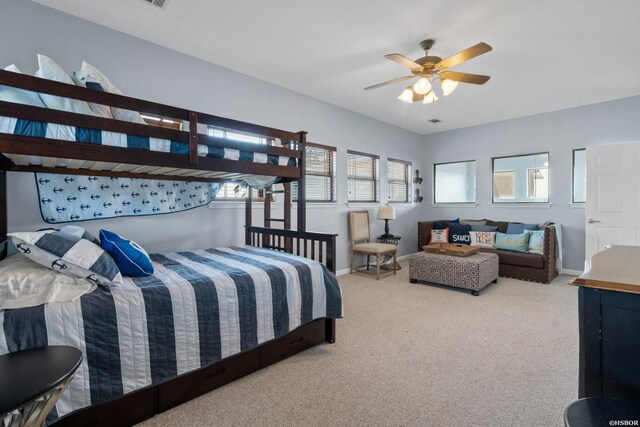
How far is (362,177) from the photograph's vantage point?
526 cm

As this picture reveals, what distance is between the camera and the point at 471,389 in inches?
72.2

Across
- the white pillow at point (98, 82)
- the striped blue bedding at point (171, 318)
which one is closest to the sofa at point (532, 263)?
the striped blue bedding at point (171, 318)

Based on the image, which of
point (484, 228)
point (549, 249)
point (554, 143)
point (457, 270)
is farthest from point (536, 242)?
point (554, 143)

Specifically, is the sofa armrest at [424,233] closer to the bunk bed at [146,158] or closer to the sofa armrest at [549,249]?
the sofa armrest at [549,249]

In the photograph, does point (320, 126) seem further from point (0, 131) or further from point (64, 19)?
point (0, 131)

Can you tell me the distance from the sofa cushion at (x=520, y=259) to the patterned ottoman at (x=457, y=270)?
389 mm

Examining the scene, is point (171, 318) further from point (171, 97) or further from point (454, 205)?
point (454, 205)

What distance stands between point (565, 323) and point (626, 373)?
2.32 metres

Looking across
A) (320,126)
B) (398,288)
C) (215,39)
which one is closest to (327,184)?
(320,126)

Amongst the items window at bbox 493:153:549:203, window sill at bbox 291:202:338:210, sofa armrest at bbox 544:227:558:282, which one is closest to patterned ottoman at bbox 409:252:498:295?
sofa armrest at bbox 544:227:558:282

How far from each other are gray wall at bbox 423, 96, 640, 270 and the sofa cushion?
1.03 meters

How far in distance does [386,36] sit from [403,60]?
12.9 inches

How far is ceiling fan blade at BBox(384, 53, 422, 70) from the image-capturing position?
2498 mm

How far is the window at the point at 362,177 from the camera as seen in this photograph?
5039 millimetres
